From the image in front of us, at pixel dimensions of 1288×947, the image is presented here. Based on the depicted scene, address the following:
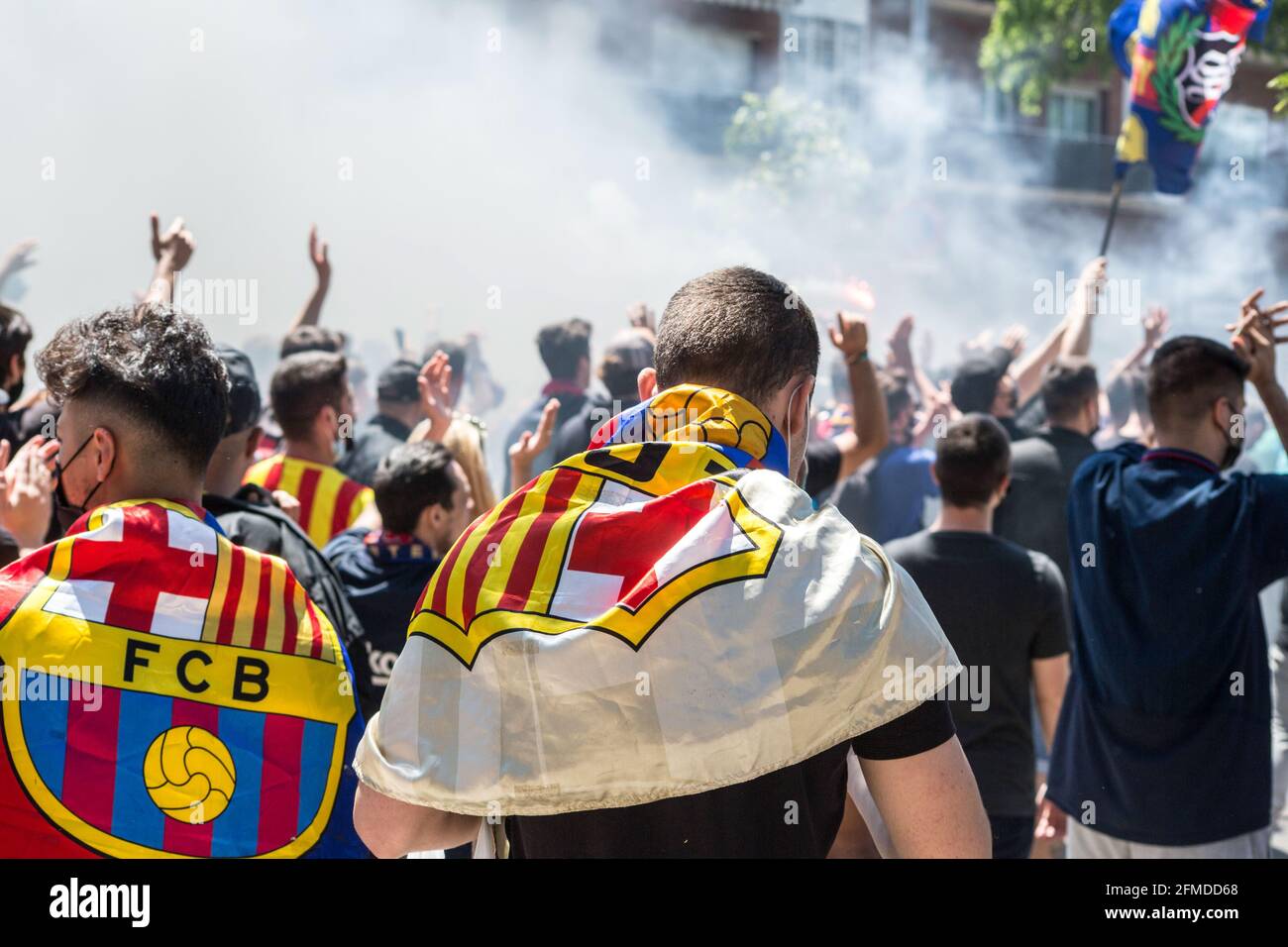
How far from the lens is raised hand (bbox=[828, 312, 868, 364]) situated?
3025 mm

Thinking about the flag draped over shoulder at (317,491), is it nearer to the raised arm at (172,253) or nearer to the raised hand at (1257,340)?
the raised arm at (172,253)

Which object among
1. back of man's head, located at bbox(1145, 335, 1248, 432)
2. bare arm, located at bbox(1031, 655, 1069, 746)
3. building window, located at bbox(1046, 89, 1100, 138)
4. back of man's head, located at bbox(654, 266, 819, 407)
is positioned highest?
building window, located at bbox(1046, 89, 1100, 138)

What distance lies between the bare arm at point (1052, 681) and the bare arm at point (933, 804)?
1.99 metres

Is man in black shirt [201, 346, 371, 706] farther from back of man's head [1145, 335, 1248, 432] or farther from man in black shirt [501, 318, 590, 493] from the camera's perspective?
man in black shirt [501, 318, 590, 493]

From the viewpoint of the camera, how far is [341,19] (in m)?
8.95

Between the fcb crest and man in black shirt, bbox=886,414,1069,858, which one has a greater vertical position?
the fcb crest

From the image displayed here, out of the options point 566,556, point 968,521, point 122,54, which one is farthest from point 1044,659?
point 122,54

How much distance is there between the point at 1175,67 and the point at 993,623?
310 cm

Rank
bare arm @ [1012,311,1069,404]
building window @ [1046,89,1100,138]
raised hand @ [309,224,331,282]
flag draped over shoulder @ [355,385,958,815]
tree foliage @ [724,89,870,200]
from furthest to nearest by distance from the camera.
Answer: building window @ [1046,89,1100,138] < tree foliage @ [724,89,870,200] < bare arm @ [1012,311,1069,404] < raised hand @ [309,224,331,282] < flag draped over shoulder @ [355,385,958,815]

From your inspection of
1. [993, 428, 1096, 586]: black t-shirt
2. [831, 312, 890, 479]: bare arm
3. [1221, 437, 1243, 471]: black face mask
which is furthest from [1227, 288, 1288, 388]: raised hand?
[993, 428, 1096, 586]: black t-shirt

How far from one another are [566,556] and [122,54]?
778cm

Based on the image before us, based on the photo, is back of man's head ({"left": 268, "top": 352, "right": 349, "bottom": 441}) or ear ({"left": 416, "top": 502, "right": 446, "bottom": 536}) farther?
back of man's head ({"left": 268, "top": 352, "right": 349, "bottom": 441})

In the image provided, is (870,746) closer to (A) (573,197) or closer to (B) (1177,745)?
(B) (1177,745)

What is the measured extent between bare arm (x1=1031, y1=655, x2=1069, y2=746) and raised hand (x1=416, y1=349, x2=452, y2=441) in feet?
5.66
